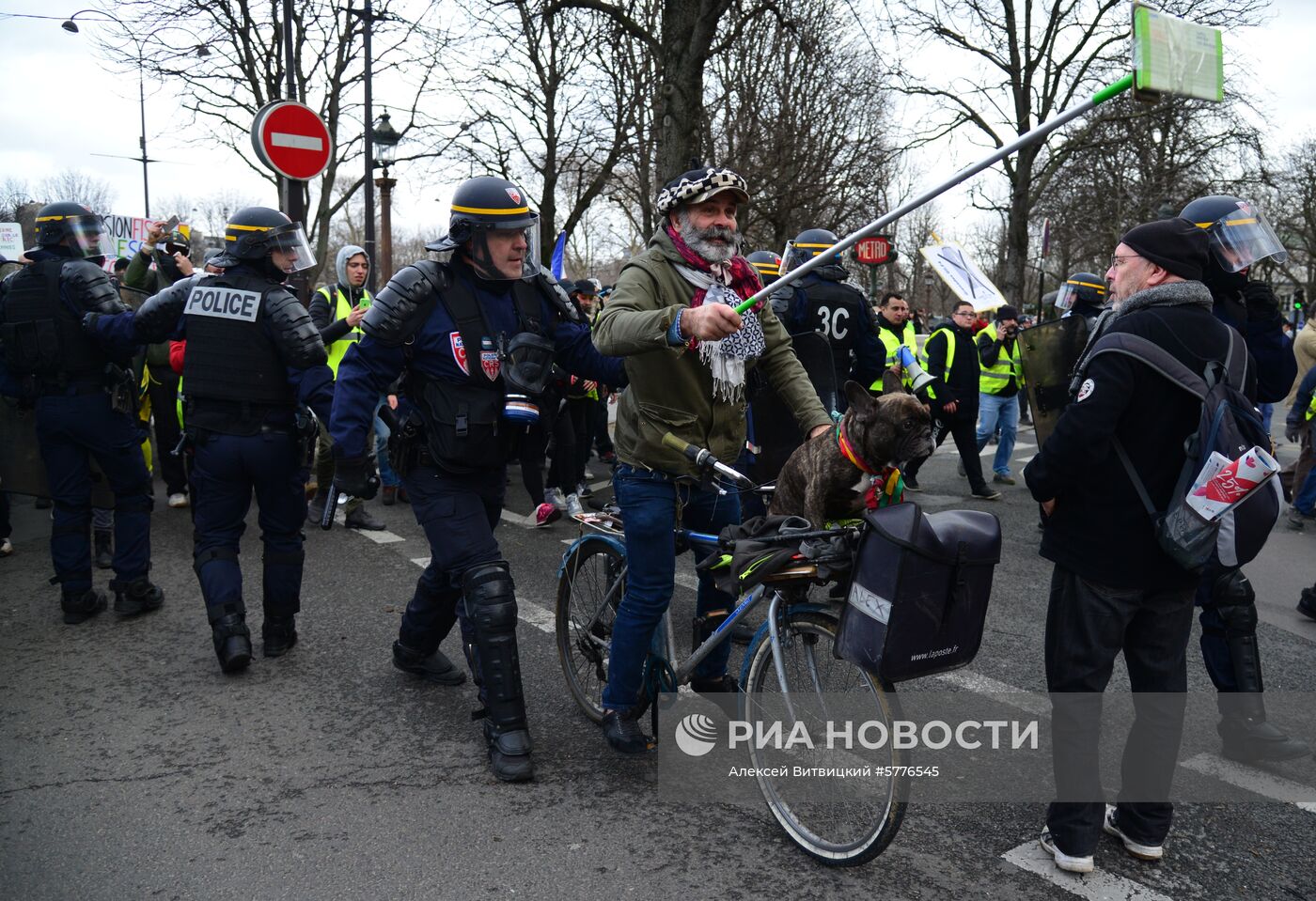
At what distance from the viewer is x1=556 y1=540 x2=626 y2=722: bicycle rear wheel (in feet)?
12.5

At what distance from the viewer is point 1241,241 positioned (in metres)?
3.40

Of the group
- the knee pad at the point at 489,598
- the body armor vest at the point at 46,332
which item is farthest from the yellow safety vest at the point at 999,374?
the body armor vest at the point at 46,332

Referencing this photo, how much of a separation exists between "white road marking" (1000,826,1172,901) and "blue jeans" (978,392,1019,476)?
23.6 feet

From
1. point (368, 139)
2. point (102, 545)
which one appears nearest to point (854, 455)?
point (102, 545)

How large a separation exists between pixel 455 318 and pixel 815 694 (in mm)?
1764

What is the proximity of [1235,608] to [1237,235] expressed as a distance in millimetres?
1252

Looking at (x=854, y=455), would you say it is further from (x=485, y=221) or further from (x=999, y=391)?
(x=999, y=391)

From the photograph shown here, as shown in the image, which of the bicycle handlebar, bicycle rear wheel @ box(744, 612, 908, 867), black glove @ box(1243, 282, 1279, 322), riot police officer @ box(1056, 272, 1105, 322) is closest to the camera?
bicycle rear wheel @ box(744, 612, 908, 867)

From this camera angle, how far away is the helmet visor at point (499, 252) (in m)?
3.60

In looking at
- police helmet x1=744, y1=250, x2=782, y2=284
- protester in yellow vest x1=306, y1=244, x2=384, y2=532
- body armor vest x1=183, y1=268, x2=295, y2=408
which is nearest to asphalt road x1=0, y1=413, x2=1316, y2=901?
body armor vest x1=183, y1=268, x2=295, y2=408

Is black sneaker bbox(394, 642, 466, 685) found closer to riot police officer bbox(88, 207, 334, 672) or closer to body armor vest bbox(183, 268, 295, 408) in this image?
riot police officer bbox(88, 207, 334, 672)

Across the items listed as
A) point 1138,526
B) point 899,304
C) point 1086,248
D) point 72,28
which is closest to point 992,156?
point 1138,526

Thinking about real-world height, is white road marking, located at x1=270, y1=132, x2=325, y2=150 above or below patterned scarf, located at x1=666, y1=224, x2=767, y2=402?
above

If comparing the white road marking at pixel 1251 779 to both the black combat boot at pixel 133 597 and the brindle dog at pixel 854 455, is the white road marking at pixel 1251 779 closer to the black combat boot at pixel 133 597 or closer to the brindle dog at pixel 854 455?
the brindle dog at pixel 854 455
